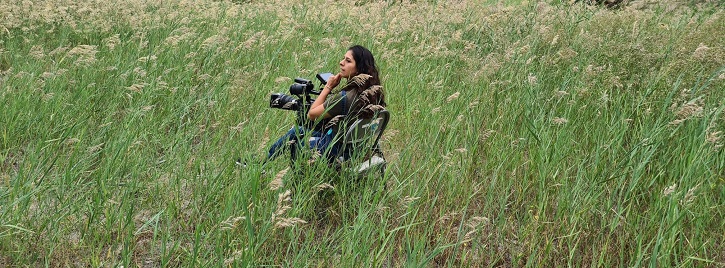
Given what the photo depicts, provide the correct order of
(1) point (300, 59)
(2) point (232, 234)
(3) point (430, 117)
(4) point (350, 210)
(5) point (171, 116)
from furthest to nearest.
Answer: (1) point (300, 59)
(3) point (430, 117)
(5) point (171, 116)
(4) point (350, 210)
(2) point (232, 234)

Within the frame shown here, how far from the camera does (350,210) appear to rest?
9.04ft

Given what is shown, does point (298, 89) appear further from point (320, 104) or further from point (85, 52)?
point (85, 52)

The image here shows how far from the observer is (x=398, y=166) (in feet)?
10.6

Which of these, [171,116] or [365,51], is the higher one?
[365,51]

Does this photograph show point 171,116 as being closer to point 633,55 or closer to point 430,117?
point 430,117

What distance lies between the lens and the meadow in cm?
234

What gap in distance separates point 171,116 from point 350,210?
1573 mm

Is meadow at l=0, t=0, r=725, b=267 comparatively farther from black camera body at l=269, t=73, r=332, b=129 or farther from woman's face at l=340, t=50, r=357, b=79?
woman's face at l=340, t=50, r=357, b=79

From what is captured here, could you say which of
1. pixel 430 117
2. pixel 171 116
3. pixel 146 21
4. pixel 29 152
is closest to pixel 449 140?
pixel 430 117

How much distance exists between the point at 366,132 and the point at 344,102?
236mm

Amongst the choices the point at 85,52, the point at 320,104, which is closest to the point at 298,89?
the point at 320,104

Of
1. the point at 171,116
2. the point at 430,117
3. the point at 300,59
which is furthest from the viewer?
the point at 300,59

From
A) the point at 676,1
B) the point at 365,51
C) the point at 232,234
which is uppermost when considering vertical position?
the point at 365,51

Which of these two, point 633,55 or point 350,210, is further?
point 633,55
